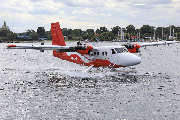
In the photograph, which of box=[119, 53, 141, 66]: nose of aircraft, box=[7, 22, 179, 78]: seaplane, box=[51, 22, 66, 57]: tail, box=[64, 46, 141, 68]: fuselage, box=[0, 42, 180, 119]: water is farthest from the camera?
box=[51, 22, 66, 57]: tail

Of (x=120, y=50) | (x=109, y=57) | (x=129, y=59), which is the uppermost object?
(x=120, y=50)

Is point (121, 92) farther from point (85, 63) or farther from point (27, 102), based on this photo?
point (85, 63)

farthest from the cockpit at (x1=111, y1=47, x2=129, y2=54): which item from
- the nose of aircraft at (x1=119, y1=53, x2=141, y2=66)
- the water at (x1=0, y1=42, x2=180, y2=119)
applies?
the water at (x1=0, y1=42, x2=180, y2=119)

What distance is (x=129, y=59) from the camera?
33.0 metres

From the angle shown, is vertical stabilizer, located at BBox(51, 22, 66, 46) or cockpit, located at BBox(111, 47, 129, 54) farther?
vertical stabilizer, located at BBox(51, 22, 66, 46)

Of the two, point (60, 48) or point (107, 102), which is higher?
point (60, 48)

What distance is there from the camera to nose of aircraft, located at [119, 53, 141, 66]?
32.7 meters

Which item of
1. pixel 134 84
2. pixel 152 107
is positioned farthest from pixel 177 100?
pixel 134 84

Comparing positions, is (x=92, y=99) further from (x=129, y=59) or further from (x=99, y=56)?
(x=99, y=56)

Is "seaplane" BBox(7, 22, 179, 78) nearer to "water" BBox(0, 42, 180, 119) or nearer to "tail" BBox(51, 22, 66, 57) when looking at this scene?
"tail" BBox(51, 22, 66, 57)

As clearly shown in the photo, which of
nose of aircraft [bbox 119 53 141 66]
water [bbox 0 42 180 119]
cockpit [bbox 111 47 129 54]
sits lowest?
water [bbox 0 42 180 119]

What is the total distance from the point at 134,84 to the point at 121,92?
431cm

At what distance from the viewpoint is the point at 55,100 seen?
909 inches

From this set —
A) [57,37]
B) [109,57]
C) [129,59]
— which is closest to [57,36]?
[57,37]
